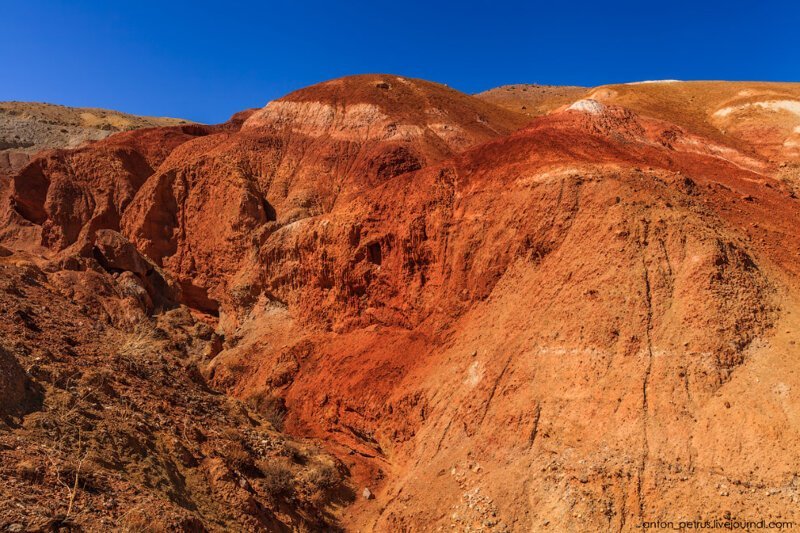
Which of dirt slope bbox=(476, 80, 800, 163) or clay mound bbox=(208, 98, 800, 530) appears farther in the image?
dirt slope bbox=(476, 80, 800, 163)

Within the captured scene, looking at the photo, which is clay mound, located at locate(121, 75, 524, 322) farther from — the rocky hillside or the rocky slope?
the rocky hillside

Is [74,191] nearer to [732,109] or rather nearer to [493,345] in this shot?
[493,345]

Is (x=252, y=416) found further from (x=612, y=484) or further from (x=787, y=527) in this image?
(x=787, y=527)

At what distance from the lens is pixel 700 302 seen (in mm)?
11102

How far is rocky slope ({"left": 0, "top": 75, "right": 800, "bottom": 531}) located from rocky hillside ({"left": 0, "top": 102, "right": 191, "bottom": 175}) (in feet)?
112

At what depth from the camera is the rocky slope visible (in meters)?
9.27

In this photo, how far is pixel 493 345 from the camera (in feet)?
44.8

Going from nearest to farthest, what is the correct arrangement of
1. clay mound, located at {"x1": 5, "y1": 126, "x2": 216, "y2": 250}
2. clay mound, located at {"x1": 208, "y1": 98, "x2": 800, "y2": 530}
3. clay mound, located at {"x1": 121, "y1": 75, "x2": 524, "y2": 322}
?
clay mound, located at {"x1": 208, "y1": 98, "x2": 800, "y2": 530}
clay mound, located at {"x1": 121, "y1": 75, "x2": 524, "y2": 322}
clay mound, located at {"x1": 5, "y1": 126, "x2": 216, "y2": 250}

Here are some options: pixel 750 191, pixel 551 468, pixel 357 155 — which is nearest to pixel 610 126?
pixel 750 191

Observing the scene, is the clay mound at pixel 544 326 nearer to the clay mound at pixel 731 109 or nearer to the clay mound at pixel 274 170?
the clay mound at pixel 731 109

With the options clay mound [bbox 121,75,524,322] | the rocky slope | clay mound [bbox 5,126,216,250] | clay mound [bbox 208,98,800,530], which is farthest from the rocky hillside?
clay mound [bbox 208,98,800,530]

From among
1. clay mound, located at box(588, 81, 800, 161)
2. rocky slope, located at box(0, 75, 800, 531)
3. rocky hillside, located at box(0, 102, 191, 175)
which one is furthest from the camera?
rocky hillside, located at box(0, 102, 191, 175)

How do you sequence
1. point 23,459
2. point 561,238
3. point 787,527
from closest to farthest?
point 23,459
point 787,527
point 561,238

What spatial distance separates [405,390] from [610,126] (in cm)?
1161
